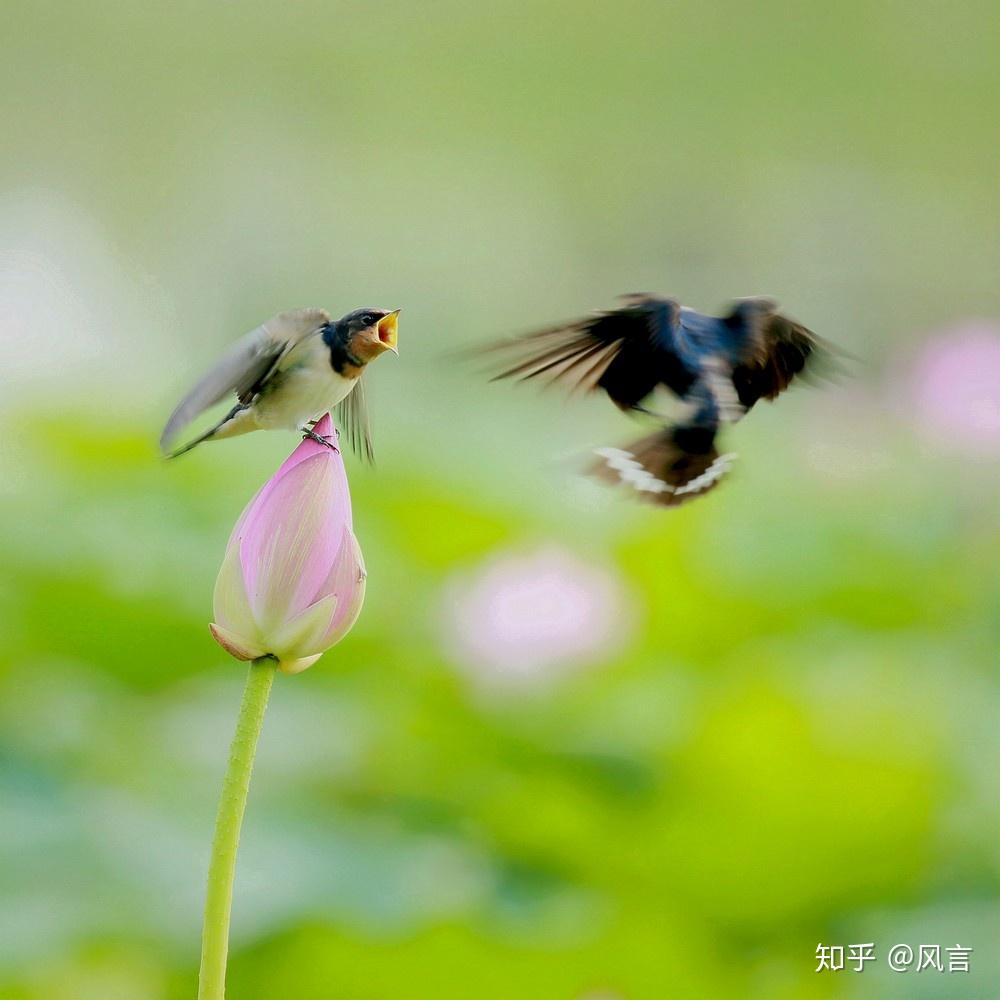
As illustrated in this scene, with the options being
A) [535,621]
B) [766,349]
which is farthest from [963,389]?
[766,349]

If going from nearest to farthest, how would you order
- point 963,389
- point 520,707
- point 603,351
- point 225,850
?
point 225,850 → point 603,351 → point 520,707 → point 963,389

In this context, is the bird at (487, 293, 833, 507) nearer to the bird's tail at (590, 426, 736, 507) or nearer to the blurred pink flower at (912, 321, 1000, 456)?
the bird's tail at (590, 426, 736, 507)

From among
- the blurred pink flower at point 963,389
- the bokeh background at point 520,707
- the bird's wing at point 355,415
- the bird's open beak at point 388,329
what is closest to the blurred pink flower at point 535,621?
the bokeh background at point 520,707

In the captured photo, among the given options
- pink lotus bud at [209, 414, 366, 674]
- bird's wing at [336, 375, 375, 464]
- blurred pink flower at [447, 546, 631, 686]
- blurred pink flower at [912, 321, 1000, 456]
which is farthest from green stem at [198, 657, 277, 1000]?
blurred pink flower at [912, 321, 1000, 456]

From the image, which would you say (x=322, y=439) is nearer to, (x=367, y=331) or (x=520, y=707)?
(x=367, y=331)

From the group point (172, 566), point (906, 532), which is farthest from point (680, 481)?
point (906, 532)

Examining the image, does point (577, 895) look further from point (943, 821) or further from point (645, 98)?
point (645, 98)

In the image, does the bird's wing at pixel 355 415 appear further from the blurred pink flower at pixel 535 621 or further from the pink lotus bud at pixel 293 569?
the blurred pink flower at pixel 535 621
